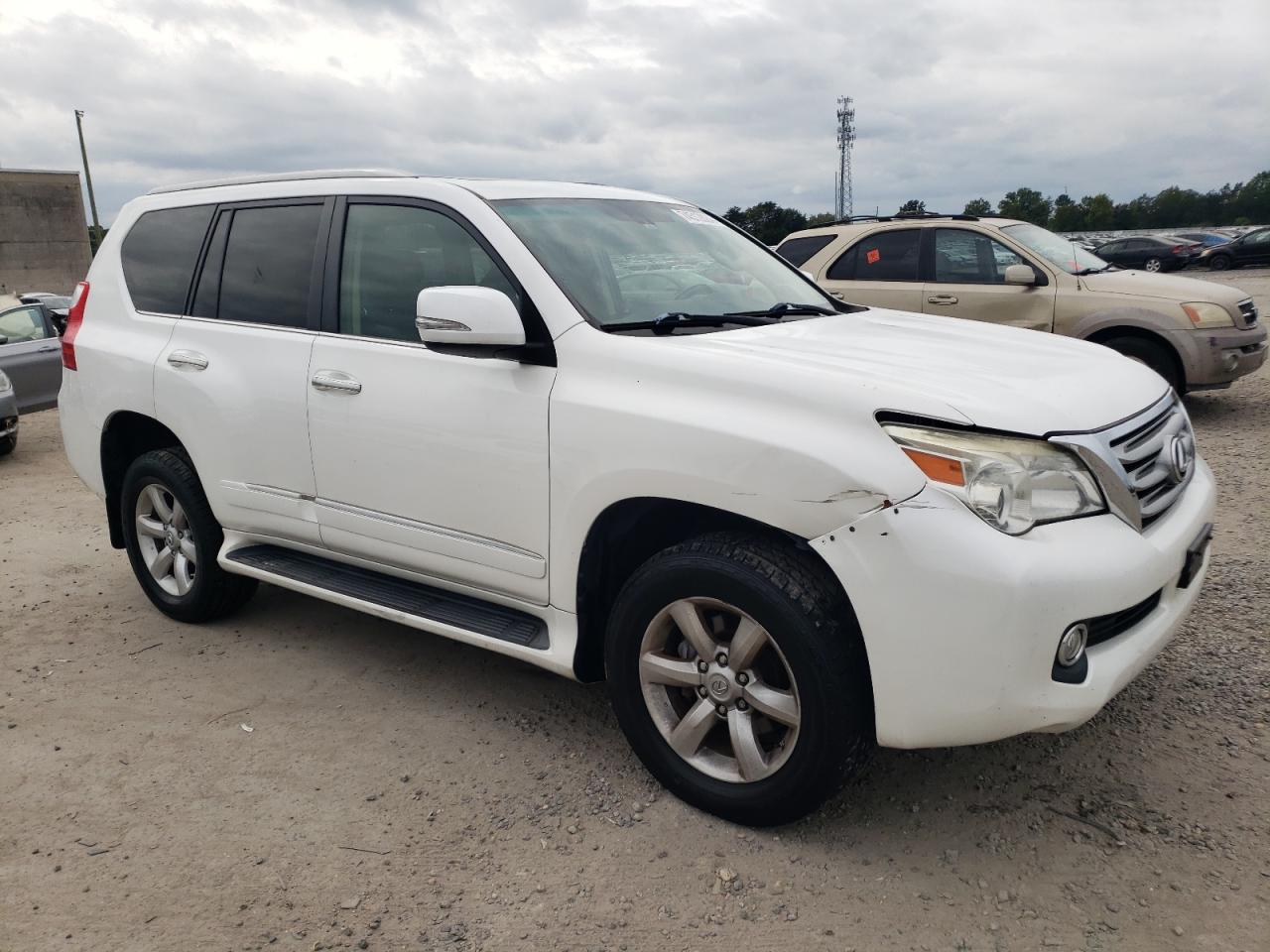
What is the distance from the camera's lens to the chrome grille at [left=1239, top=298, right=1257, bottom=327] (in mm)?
8078

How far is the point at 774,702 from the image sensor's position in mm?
2730

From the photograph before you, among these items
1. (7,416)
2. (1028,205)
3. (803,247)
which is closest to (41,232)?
(7,416)

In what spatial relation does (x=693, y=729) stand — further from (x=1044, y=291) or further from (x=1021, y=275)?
(x=1044, y=291)

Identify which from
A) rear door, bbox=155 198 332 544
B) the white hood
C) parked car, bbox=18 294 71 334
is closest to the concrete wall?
parked car, bbox=18 294 71 334

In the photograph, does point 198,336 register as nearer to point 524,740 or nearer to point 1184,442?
point 524,740

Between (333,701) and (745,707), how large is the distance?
1833 millimetres

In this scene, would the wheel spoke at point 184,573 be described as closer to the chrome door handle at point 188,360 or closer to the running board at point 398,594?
the running board at point 398,594

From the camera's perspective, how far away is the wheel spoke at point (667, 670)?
9.46 ft

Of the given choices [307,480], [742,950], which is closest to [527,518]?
[307,480]

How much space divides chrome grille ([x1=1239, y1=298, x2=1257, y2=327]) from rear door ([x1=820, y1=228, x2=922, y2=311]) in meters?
2.52

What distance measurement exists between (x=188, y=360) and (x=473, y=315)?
6.03 feet

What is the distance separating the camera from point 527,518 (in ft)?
10.3

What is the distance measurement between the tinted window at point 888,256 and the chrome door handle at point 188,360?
6327 mm

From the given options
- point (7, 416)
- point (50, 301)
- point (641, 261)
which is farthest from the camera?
point (50, 301)
